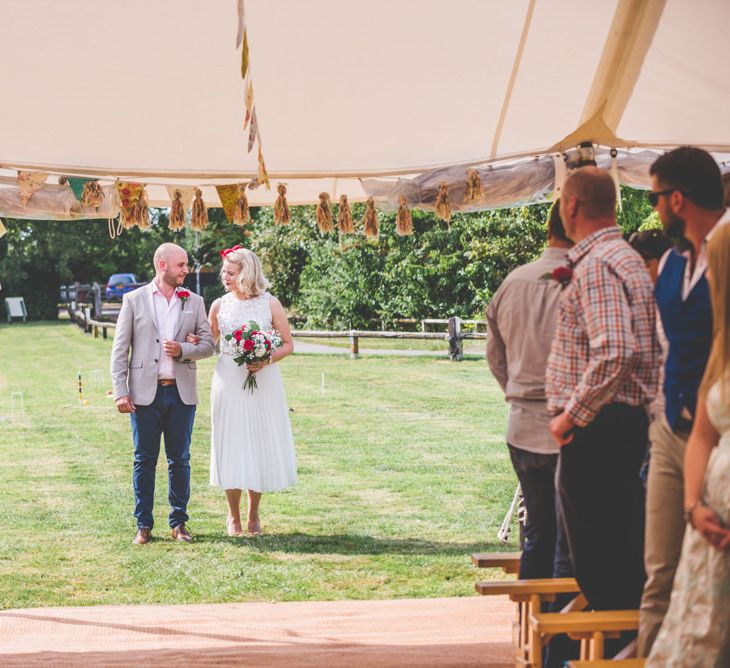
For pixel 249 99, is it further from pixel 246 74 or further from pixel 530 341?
pixel 530 341

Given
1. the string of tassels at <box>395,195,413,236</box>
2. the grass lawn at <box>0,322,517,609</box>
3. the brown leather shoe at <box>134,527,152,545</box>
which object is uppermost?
the string of tassels at <box>395,195,413,236</box>

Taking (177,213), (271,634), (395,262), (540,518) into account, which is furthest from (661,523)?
(395,262)

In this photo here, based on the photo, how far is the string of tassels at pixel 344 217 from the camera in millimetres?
6996

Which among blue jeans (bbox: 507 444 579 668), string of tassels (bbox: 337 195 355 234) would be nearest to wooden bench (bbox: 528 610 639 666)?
blue jeans (bbox: 507 444 579 668)

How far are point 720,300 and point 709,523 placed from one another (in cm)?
60

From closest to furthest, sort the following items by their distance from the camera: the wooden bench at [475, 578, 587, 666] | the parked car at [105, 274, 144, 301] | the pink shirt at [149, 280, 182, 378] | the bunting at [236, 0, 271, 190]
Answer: the wooden bench at [475, 578, 587, 666] → the bunting at [236, 0, 271, 190] → the pink shirt at [149, 280, 182, 378] → the parked car at [105, 274, 144, 301]

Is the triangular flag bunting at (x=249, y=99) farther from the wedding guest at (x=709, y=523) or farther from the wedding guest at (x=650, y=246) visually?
the wedding guest at (x=709, y=523)

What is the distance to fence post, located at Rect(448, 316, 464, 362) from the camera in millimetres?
23375

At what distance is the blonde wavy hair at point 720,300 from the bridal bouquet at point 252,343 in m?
4.94

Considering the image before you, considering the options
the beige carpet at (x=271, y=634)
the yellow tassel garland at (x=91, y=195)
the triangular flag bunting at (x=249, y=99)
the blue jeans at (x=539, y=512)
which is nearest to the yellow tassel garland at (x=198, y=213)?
the yellow tassel garland at (x=91, y=195)

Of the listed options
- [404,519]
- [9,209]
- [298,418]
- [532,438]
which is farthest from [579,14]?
[298,418]

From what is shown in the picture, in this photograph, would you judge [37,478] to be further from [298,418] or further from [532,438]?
[532,438]

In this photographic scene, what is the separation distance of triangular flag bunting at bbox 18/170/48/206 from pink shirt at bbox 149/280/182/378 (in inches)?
54.6

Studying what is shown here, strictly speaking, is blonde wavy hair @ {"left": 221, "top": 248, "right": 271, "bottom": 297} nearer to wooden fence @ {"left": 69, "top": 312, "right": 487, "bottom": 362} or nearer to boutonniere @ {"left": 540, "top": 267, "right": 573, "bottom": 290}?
boutonniere @ {"left": 540, "top": 267, "right": 573, "bottom": 290}
